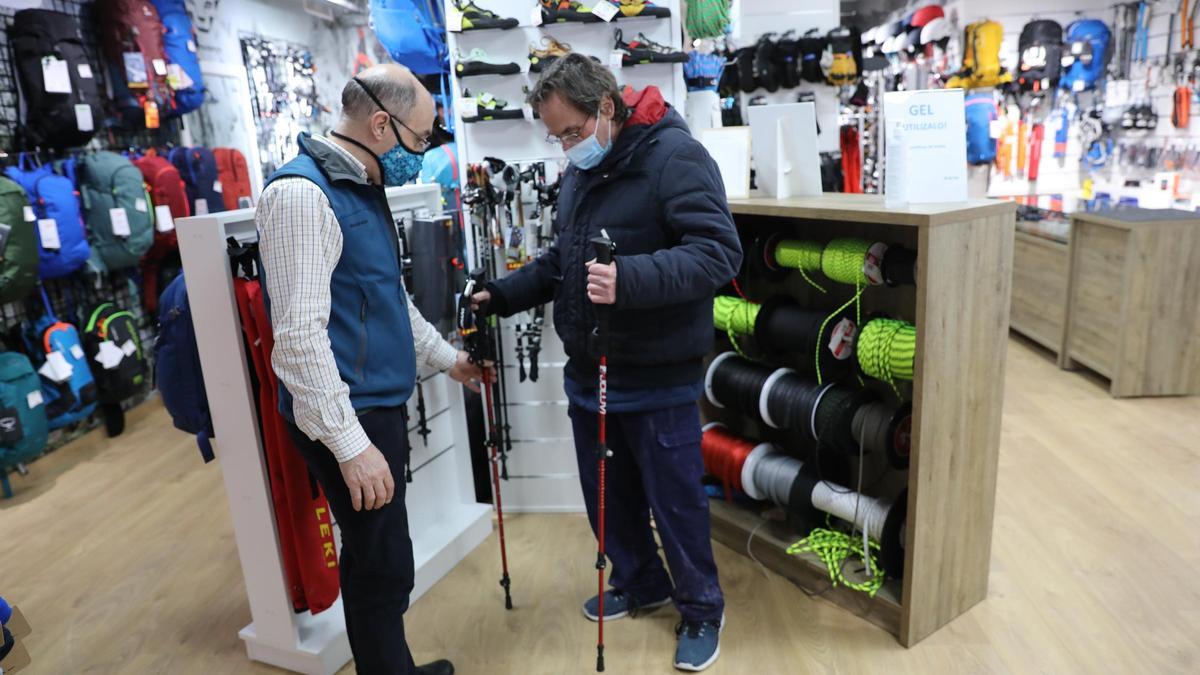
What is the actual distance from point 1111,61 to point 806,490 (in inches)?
252

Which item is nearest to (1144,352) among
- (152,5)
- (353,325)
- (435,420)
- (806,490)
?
(806,490)

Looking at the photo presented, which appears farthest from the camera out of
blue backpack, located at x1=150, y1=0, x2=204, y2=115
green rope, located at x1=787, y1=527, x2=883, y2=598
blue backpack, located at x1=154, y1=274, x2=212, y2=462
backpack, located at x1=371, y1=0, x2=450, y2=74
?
blue backpack, located at x1=150, y1=0, x2=204, y2=115

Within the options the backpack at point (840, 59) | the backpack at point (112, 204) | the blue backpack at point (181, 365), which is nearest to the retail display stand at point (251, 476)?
the blue backpack at point (181, 365)

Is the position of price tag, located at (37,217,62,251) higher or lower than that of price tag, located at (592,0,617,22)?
lower

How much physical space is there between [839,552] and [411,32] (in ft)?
9.50

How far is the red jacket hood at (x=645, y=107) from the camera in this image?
2.21 meters

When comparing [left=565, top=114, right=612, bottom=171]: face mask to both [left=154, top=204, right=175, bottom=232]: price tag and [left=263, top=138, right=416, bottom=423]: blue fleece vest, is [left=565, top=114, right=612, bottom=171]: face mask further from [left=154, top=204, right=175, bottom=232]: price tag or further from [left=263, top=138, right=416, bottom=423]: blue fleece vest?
[left=154, top=204, right=175, bottom=232]: price tag

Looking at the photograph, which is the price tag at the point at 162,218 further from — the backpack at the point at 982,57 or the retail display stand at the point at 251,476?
the backpack at the point at 982,57

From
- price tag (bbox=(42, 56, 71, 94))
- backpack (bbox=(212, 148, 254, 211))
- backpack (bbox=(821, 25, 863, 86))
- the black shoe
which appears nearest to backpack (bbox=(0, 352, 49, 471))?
price tag (bbox=(42, 56, 71, 94))

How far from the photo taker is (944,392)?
231cm

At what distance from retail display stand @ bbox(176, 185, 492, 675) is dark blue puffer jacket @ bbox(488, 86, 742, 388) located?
2.94 feet

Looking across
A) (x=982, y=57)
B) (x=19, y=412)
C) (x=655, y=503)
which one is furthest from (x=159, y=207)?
(x=982, y=57)

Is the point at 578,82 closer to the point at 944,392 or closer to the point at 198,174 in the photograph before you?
the point at 944,392

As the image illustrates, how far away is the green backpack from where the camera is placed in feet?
12.5
